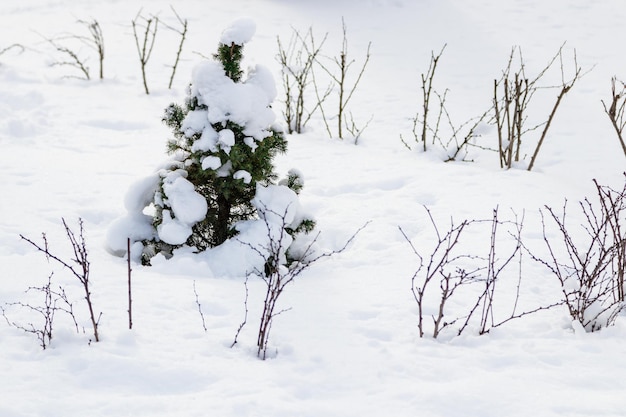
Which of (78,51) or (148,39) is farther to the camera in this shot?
(148,39)

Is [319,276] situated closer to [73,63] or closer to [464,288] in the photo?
[464,288]

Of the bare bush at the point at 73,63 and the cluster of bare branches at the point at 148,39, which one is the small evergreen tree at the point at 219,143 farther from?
the bare bush at the point at 73,63

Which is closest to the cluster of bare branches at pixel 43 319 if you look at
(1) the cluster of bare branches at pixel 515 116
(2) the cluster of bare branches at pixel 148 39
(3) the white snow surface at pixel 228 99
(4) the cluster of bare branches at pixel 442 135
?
(3) the white snow surface at pixel 228 99

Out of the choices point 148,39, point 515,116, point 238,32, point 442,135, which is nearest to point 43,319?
point 238,32

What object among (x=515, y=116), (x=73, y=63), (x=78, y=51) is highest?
(x=78, y=51)

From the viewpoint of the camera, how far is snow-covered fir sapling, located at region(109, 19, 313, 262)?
3986 mm

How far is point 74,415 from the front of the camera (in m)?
2.61

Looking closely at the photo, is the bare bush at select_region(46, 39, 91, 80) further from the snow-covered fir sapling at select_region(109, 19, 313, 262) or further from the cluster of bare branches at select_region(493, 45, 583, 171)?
the cluster of bare branches at select_region(493, 45, 583, 171)

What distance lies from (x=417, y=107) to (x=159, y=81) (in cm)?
337

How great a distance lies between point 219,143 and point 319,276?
3.27 ft

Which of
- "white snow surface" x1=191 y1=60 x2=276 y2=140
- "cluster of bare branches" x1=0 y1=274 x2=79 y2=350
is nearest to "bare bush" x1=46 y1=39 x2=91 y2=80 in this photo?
"white snow surface" x1=191 y1=60 x2=276 y2=140

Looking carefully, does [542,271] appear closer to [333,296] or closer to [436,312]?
[436,312]

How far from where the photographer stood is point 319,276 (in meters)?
4.11

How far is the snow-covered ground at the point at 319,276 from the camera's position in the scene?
2.83 m
